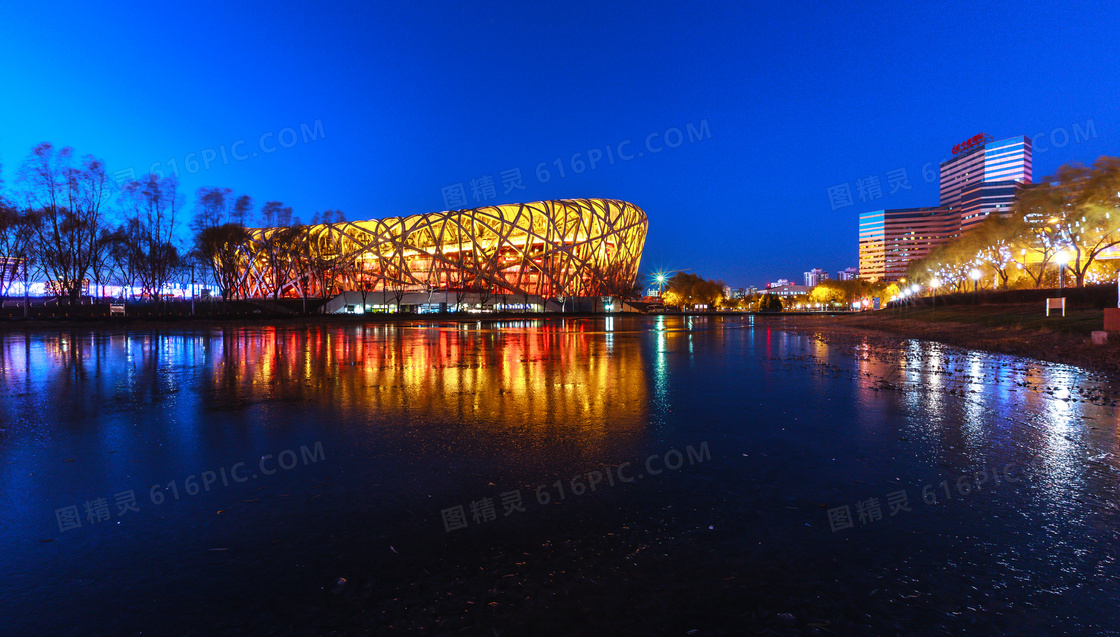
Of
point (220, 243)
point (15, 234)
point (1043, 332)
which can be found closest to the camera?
point (1043, 332)

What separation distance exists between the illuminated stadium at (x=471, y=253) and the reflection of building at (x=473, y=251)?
0.50ft

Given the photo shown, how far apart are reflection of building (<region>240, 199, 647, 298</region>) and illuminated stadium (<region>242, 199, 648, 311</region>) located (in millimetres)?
151

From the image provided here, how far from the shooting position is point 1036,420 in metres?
6.29

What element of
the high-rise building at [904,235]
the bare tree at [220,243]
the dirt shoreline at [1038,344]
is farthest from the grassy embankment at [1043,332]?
the high-rise building at [904,235]

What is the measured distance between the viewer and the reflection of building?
3285 inches

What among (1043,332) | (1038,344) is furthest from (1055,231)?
(1038,344)

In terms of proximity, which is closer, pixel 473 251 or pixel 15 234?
pixel 15 234

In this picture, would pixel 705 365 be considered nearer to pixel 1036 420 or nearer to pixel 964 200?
pixel 1036 420

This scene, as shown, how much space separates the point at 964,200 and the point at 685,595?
7658 inches

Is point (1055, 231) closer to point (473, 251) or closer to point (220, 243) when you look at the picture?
point (473, 251)

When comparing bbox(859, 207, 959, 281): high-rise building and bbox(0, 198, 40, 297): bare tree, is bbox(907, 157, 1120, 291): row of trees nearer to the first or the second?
bbox(0, 198, 40, 297): bare tree

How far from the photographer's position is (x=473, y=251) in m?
83.8

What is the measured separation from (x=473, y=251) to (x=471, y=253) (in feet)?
1.55

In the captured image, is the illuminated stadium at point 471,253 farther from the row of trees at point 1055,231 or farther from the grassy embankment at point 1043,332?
the grassy embankment at point 1043,332
